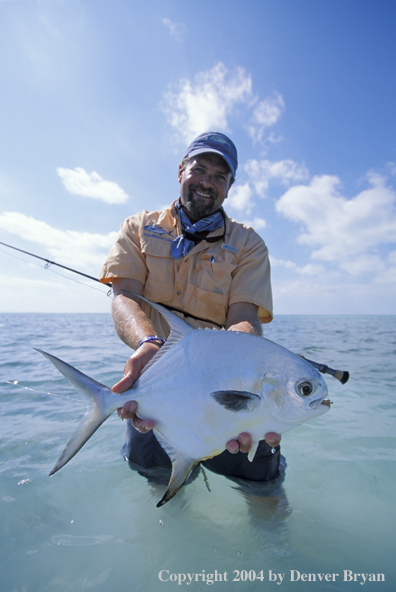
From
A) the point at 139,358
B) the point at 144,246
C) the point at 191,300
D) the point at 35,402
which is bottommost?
the point at 35,402

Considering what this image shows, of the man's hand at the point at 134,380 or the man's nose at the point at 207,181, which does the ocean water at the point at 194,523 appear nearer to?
the man's hand at the point at 134,380

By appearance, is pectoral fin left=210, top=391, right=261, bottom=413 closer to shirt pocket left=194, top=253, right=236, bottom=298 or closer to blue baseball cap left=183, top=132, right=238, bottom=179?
shirt pocket left=194, top=253, right=236, bottom=298

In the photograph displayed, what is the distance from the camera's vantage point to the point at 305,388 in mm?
1479

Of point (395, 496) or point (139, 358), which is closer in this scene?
point (139, 358)

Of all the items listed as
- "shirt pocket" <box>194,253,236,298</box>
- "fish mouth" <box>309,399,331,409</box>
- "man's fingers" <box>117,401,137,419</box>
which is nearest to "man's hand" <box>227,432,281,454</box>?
"fish mouth" <box>309,399,331,409</box>

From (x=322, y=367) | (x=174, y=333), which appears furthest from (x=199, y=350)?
(x=322, y=367)

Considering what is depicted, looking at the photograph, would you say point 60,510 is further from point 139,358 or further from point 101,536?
point 139,358

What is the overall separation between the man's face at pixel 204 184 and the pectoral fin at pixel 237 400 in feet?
6.04

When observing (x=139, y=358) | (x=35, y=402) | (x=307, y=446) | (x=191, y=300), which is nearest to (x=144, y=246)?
(x=191, y=300)

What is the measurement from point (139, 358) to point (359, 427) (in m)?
3.66

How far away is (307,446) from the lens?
364 cm

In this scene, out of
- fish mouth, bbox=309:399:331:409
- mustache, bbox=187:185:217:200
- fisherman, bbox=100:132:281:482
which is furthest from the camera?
mustache, bbox=187:185:217:200

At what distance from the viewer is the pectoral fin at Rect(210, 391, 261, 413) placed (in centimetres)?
150

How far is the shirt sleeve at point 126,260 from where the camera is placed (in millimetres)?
2726
